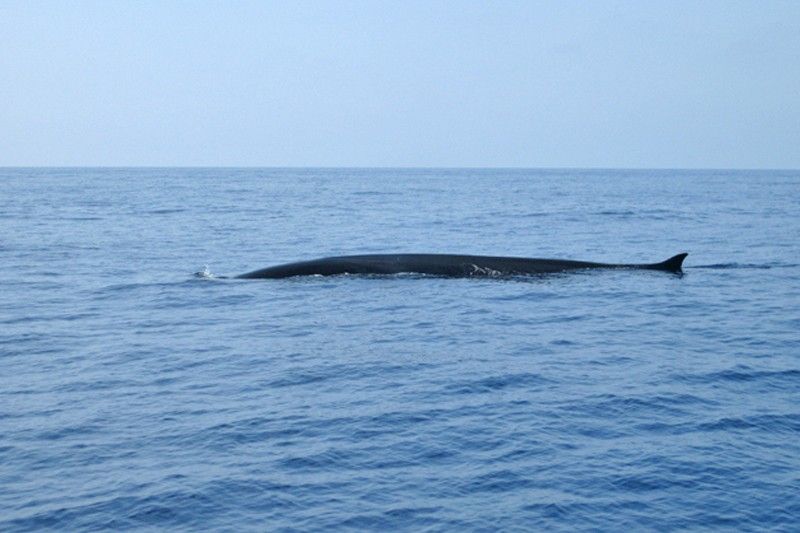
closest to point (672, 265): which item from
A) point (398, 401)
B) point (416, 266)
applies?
point (416, 266)

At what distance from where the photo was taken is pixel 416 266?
26641 mm

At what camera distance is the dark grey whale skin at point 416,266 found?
86.5ft

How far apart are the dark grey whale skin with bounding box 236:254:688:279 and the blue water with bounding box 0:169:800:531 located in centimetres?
65

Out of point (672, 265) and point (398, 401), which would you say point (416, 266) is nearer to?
point (672, 265)

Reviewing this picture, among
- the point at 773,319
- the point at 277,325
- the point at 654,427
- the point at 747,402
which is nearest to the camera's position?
the point at 654,427

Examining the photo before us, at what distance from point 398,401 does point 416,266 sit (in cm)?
1281

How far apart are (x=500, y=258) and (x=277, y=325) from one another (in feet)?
31.4

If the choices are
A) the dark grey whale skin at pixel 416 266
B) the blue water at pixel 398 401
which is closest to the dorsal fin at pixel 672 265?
the dark grey whale skin at pixel 416 266

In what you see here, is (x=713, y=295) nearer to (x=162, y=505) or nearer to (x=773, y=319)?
(x=773, y=319)

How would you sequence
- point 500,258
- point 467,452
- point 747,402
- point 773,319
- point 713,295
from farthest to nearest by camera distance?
point 500,258
point 713,295
point 773,319
point 747,402
point 467,452

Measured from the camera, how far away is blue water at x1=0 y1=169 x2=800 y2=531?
1005cm

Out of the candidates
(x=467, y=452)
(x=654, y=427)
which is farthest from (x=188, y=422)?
(x=654, y=427)

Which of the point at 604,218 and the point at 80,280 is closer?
the point at 80,280

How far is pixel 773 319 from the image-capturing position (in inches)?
854
